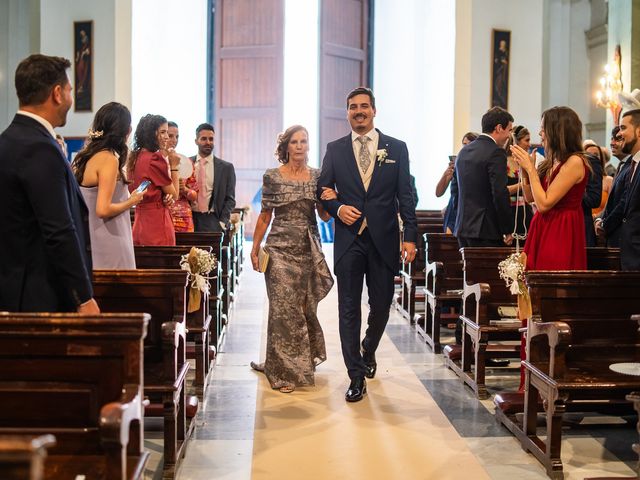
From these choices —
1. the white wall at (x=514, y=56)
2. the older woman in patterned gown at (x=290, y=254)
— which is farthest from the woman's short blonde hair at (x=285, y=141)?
the white wall at (x=514, y=56)

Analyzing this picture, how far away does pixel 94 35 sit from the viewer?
12.6 m

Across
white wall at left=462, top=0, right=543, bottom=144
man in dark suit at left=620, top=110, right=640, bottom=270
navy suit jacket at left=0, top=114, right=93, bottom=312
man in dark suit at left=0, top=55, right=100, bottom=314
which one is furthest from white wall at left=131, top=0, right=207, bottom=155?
navy suit jacket at left=0, top=114, right=93, bottom=312

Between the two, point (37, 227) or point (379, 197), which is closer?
point (37, 227)

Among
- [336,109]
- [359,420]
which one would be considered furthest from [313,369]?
[336,109]

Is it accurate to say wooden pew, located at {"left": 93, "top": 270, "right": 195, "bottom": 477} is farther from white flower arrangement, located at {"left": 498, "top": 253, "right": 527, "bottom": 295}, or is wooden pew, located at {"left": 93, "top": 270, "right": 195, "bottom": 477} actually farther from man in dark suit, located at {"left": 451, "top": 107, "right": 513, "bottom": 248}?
man in dark suit, located at {"left": 451, "top": 107, "right": 513, "bottom": 248}

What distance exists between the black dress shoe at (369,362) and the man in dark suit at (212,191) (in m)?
3.13

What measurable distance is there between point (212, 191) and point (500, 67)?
662 cm

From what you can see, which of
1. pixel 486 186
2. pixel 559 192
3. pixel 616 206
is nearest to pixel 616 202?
pixel 616 206

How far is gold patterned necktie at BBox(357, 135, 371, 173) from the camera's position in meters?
5.15

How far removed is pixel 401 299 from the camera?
8.89 meters

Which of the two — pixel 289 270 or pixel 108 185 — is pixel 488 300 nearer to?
pixel 289 270

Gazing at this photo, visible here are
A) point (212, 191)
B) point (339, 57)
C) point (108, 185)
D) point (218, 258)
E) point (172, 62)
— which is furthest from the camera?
point (339, 57)

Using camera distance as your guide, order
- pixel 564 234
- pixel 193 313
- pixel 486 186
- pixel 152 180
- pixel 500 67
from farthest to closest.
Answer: pixel 500 67 → pixel 486 186 → pixel 152 180 → pixel 193 313 → pixel 564 234

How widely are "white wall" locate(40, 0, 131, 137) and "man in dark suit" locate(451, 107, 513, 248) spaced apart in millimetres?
7850
